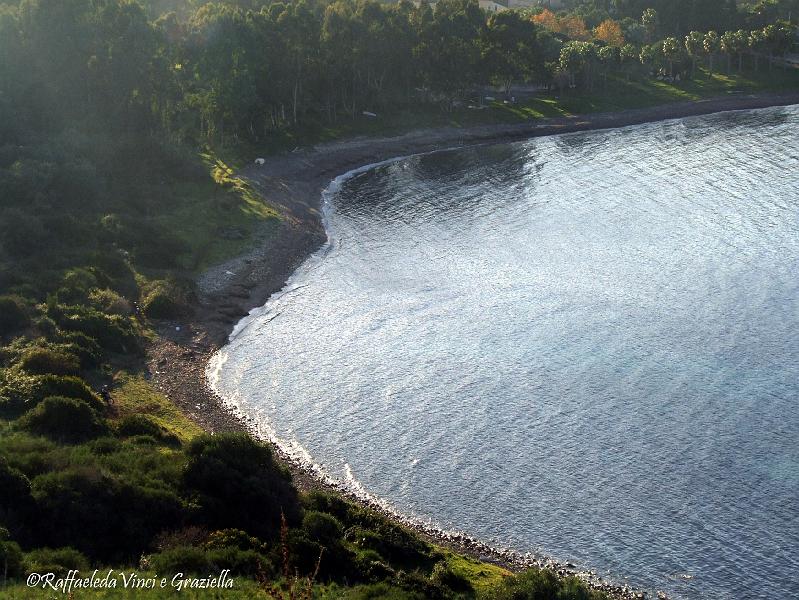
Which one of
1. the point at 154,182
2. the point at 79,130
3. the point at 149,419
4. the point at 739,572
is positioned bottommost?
the point at 739,572

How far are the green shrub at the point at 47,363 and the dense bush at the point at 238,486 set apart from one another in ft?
45.4

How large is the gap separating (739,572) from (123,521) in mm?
24432

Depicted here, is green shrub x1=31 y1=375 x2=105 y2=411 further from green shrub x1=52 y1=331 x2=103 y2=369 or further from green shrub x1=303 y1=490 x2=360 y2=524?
green shrub x1=303 y1=490 x2=360 y2=524

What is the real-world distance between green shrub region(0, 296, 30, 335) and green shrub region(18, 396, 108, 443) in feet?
44.8

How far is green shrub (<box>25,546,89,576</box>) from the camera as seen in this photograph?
30047 mm

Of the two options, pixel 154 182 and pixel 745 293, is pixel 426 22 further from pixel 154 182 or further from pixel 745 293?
pixel 745 293

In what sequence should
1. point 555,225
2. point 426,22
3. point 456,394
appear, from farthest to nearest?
point 426,22 < point 555,225 < point 456,394

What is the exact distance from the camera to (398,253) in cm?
8025

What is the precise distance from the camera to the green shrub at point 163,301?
63.3m

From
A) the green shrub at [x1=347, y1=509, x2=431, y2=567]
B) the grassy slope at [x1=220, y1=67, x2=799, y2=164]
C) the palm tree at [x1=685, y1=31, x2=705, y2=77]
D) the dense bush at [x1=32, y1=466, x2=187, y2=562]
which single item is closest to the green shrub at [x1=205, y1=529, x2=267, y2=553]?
the dense bush at [x1=32, y1=466, x2=187, y2=562]

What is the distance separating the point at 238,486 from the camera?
125 feet

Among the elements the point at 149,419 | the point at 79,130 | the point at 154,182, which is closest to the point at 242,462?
the point at 149,419

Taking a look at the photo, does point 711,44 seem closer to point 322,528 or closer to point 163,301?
point 163,301

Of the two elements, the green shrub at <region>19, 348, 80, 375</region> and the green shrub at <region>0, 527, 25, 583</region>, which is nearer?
the green shrub at <region>0, 527, 25, 583</region>
